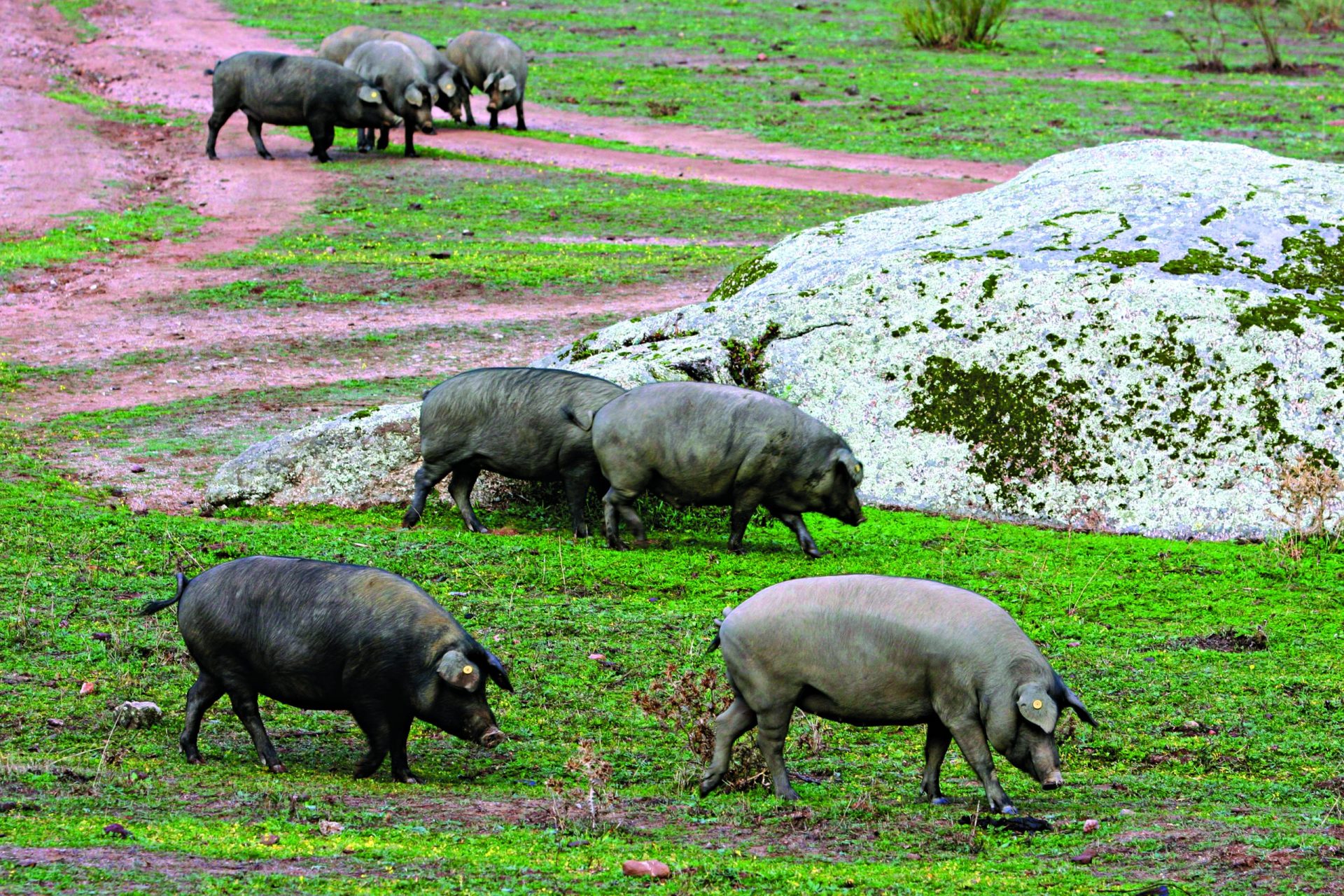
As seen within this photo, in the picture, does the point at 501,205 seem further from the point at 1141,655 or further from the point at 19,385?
the point at 1141,655

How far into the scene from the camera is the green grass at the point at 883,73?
35.6 metres

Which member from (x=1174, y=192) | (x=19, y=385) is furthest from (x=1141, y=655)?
(x=19, y=385)

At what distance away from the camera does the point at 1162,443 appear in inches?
528

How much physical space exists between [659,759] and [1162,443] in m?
6.84

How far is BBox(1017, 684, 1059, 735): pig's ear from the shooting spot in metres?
7.06

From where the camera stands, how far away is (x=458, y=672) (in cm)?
772

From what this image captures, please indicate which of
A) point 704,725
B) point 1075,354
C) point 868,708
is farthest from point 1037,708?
point 1075,354

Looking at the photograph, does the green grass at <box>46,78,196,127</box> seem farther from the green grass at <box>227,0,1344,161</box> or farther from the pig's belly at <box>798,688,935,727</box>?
the pig's belly at <box>798,688,935,727</box>

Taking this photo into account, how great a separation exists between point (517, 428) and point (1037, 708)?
6.46 meters

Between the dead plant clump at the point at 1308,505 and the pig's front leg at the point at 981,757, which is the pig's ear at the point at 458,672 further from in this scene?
the dead plant clump at the point at 1308,505

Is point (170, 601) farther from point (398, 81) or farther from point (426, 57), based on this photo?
point (426, 57)

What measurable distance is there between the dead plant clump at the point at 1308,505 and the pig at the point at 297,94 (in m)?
23.2

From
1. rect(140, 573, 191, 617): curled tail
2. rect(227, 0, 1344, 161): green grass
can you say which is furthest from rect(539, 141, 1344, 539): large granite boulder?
rect(227, 0, 1344, 161): green grass

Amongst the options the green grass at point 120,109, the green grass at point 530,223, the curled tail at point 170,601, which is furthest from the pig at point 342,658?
the green grass at point 120,109
